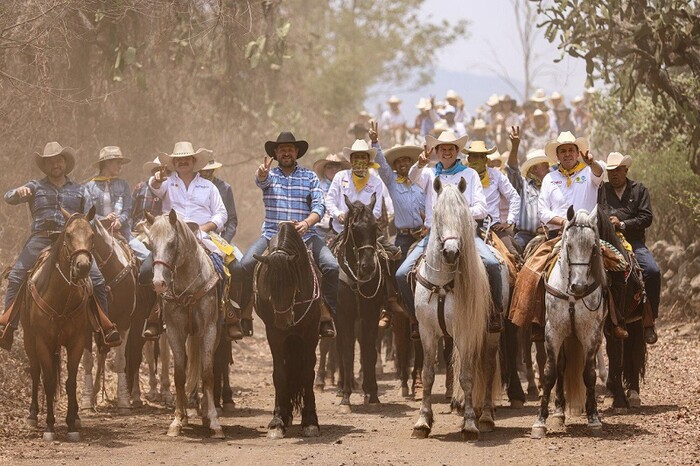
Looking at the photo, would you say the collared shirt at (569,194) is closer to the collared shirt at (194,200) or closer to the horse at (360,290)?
the horse at (360,290)

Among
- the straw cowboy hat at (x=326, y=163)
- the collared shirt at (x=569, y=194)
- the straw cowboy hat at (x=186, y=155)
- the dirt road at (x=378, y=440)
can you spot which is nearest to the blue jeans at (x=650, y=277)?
the collared shirt at (x=569, y=194)

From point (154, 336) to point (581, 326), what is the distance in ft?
15.3

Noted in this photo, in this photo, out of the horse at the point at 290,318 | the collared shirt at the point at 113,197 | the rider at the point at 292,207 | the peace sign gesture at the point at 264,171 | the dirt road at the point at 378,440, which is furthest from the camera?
the collared shirt at the point at 113,197

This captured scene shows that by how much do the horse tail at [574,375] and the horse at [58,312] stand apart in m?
5.09

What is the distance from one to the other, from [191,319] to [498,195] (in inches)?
159

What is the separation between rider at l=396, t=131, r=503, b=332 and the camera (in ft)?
44.2

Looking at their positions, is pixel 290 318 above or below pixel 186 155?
below

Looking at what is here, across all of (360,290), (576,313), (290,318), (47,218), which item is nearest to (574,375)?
(576,313)

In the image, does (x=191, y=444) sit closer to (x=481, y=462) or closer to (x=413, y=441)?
(x=413, y=441)

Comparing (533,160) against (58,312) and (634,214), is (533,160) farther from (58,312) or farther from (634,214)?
(58,312)

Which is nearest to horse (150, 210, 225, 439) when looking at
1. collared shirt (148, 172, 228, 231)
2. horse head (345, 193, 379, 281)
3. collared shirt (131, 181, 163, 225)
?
collared shirt (148, 172, 228, 231)

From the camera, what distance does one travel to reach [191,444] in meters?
13.0

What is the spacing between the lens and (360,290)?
15969 mm

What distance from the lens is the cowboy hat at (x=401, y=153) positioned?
1661 cm
